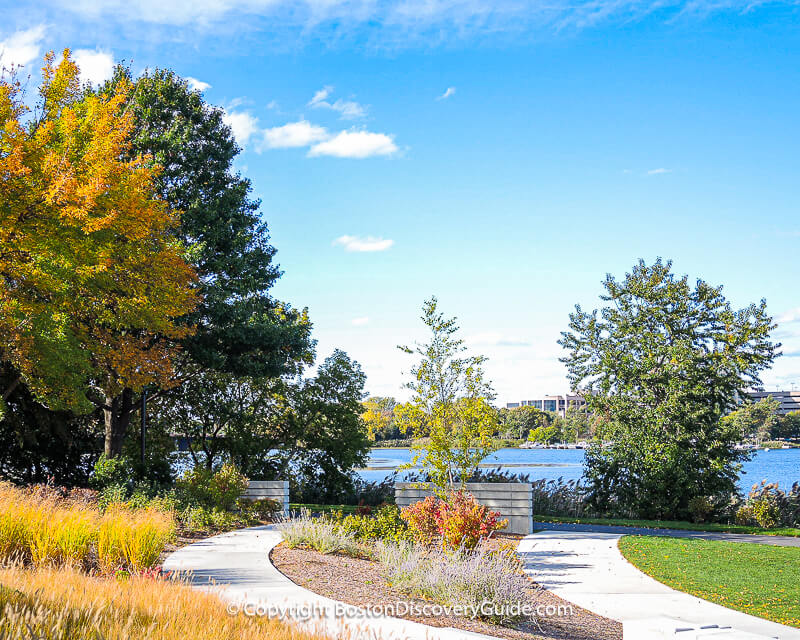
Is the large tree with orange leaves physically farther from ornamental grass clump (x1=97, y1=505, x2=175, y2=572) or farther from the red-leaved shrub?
the red-leaved shrub

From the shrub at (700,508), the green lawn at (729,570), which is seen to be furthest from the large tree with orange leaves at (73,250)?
the shrub at (700,508)

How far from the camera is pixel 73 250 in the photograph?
13000 millimetres

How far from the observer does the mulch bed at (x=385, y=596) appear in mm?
6672

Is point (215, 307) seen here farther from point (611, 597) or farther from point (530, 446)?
point (530, 446)

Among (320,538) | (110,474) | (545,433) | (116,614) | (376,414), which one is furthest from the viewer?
(545,433)

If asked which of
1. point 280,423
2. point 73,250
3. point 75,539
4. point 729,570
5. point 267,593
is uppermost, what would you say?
point 73,250

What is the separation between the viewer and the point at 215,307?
18656 mm

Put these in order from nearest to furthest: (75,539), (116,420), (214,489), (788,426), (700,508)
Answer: (75,539)
(214,489)
(700,508)
(116,420)
(788,426)

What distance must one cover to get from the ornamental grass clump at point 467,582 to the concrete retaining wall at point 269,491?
9.25m

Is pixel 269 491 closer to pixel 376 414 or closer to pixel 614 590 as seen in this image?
pixel 614 590

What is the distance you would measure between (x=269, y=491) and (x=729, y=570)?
10.8 metres

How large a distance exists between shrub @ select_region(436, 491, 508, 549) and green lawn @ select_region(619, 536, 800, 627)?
8.28 ft

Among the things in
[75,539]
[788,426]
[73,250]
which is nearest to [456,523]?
[75,539]

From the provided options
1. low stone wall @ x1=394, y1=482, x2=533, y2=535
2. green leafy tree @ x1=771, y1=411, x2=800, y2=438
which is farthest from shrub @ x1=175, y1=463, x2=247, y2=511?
green leafy tree @ x1=771, y1=411, x2=800, y2=438
